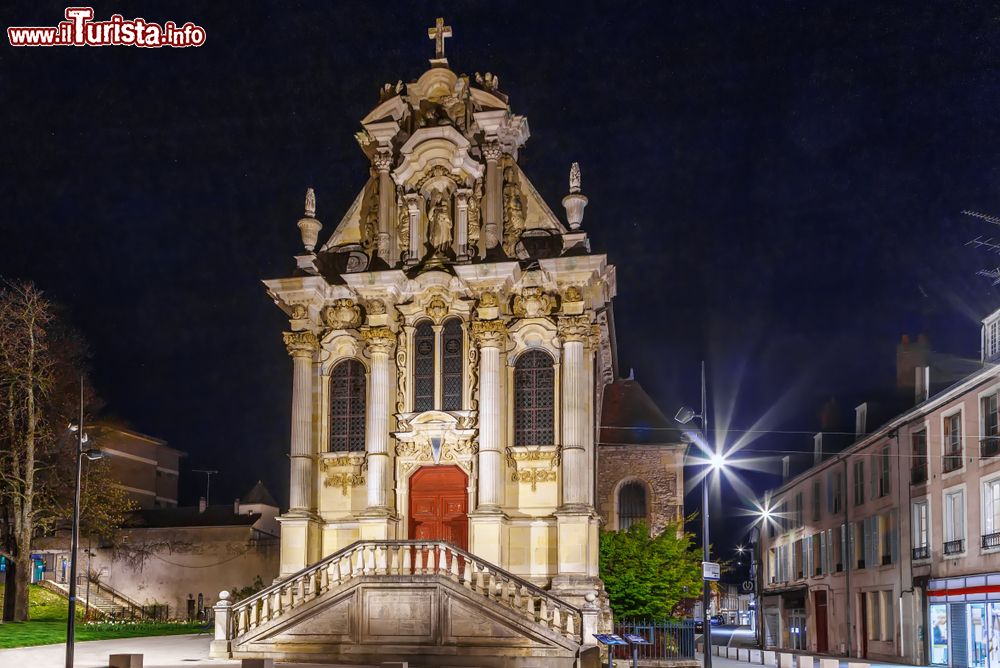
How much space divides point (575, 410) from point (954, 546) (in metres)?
12.1

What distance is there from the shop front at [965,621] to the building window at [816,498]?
Answer: 13.8 m

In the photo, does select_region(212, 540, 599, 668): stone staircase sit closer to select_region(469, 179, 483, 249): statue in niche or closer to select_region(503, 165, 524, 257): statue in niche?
select_region(469, 179, 483, 249): statue in niche

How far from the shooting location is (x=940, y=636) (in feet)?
103

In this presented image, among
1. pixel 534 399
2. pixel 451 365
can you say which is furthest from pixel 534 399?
pixel 451 365

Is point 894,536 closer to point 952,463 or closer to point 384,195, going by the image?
point 952,463

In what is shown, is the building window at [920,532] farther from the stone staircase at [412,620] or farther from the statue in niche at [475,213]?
the statue in niche at [475,213]

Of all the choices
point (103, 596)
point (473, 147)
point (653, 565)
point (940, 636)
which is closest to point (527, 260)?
point (473, 147)

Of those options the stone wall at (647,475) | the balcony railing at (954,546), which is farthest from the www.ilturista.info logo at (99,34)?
the balcony railing at (954,546)

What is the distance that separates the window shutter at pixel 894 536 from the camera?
3512 centimetres

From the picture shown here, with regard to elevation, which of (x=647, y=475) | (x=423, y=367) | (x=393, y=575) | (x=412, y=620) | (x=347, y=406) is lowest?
(x=412, y=620)

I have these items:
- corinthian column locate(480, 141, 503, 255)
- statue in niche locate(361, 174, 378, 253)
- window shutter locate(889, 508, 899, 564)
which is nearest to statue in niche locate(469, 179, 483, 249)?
corinthian column locate(480, 141, 503, 255)

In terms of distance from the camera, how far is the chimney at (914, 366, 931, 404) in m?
34.4

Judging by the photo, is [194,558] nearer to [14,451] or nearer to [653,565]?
[14,451]

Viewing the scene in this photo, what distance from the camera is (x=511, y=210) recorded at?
96.6ft
